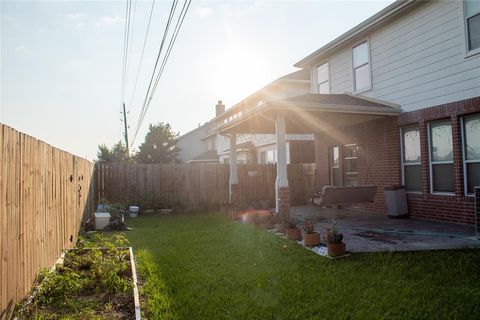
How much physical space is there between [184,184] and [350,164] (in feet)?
20.4

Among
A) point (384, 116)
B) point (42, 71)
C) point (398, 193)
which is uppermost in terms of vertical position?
point (42, 71)

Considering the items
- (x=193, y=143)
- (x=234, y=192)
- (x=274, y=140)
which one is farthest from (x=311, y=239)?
(x=193, y=143)

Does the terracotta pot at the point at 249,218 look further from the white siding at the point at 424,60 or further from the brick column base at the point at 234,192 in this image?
the white siding at the point at 424,60

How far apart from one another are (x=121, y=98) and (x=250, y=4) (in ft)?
70.1

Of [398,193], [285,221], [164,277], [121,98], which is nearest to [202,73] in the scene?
[285,221]

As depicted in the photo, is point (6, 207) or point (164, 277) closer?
point (6, 207)

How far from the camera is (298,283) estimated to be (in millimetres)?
4695

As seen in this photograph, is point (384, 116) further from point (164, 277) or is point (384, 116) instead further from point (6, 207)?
point (6, 207)

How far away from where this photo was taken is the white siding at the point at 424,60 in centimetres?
813

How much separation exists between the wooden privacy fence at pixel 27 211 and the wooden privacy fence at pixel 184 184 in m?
7.51

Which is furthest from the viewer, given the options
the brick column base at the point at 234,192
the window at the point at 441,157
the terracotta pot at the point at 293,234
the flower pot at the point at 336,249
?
the brick column base at the point at 234,192

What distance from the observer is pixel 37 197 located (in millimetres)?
4215

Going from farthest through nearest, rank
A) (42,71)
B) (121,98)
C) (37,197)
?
(121,98) → (42,71) → (37,197)

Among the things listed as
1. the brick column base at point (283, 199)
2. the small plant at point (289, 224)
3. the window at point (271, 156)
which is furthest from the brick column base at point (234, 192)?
the window at point (271, 156)
